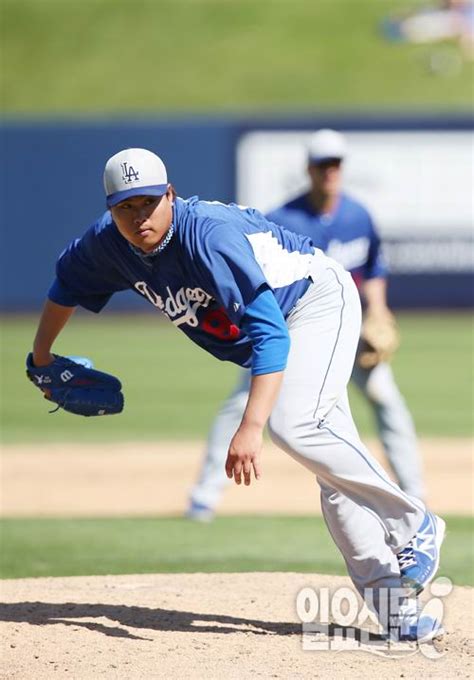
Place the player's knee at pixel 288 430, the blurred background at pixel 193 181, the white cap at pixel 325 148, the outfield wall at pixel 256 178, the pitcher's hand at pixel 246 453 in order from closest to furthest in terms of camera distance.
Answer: the pitcher's hand at pixel 246 453
the player's knee at pixel 288 430
the white cap at pixel 325 148
the blurred background at pixel 193 181
the outfield wall at pixel 256 178

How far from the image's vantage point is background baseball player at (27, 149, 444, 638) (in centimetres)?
429

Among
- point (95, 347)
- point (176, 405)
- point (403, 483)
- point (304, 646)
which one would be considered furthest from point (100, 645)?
point (95, 347)

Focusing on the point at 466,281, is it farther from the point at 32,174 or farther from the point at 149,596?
the point at 149,596

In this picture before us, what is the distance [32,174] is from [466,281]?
701 cm

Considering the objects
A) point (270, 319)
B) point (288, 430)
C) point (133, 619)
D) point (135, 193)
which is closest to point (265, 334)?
point (270, 319)

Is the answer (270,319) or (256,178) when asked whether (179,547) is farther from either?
(256,178)

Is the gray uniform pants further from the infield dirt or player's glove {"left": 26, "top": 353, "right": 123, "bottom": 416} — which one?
player's glove {"left": 26, "top": 353, "right": 123, "bottom": 416}

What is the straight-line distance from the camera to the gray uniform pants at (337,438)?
176 inches

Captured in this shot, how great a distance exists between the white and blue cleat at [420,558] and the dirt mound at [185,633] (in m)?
0.24

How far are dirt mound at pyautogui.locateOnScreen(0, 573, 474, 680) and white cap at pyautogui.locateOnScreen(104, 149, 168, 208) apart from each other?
62.5 inches

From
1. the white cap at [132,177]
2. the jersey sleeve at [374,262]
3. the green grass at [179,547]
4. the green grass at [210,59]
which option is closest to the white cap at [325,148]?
the jersey sleeve at [374,262]

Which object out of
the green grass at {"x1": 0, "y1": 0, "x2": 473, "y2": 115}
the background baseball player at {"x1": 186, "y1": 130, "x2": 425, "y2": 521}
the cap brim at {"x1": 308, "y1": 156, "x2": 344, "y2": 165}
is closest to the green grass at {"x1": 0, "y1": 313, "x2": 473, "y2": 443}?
the background baseball player at {"x1": 186, "y1": 130, "x2": 425, "y2": 521}

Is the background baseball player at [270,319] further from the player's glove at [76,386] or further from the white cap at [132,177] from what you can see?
the player's glove at [76,386]

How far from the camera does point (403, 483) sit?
7.72m
